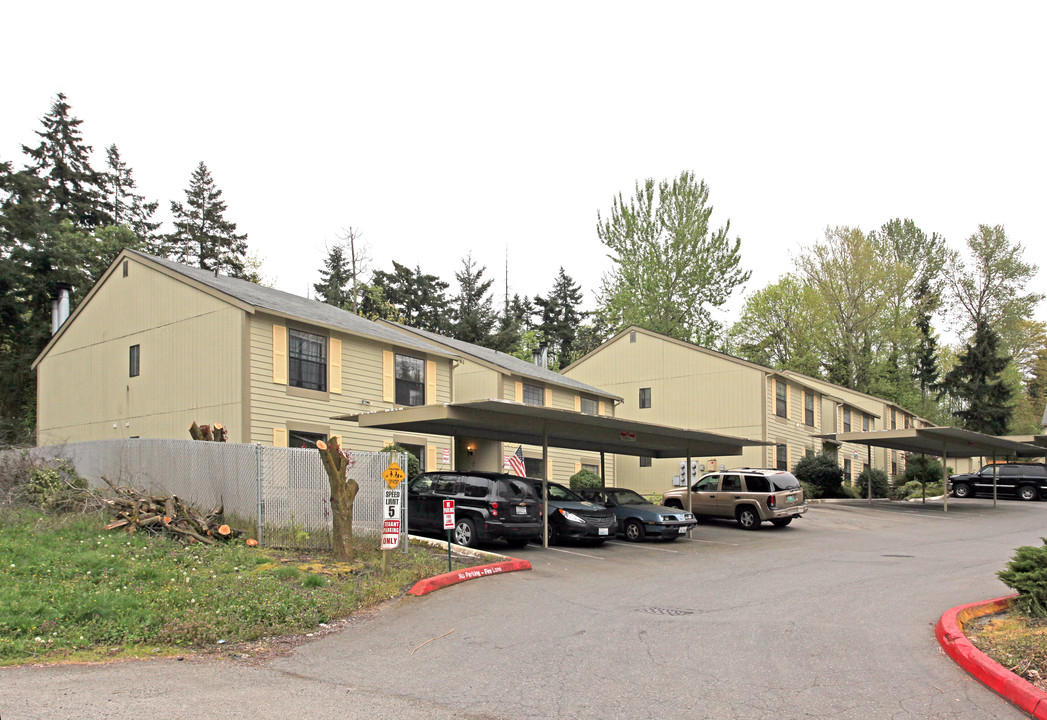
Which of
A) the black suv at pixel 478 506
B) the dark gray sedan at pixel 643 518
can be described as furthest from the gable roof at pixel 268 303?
the dark gray sedan at pixel 643 518

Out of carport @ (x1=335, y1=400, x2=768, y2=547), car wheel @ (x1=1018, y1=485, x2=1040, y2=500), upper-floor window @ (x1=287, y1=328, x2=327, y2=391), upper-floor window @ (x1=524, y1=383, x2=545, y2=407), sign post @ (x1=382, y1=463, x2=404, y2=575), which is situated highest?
upper-floor window @ (x1=287, y1=328, x2=327, y2=391)

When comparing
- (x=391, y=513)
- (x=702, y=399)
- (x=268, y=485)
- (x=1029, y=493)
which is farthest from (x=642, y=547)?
(x=1029, y=493)

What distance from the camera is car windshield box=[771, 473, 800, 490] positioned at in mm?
24891

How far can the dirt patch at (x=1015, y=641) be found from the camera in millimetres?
7398

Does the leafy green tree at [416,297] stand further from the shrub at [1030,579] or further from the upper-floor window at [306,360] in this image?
the shrub at [1030,579]

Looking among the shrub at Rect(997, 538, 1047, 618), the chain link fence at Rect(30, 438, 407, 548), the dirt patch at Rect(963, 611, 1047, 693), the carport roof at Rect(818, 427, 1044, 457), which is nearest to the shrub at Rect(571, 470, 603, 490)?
the carport roof at Rect(818, 427, 1044, 457)

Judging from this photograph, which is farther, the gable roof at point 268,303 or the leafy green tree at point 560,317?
the leafy green tree at point 560,317

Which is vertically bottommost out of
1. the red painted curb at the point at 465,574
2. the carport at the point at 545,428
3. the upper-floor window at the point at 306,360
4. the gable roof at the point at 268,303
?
the red painted curb at the point at 465,574

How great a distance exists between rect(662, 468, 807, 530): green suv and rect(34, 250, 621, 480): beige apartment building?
24.3 ft

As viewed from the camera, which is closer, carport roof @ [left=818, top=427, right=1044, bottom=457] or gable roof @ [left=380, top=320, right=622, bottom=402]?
carport roof @ [left=818, top=427, right=1044, bottom=457]

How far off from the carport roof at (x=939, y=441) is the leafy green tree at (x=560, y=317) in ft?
121

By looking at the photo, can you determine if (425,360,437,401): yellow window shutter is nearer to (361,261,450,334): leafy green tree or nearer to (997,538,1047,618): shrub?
(997,538,1047,618): shrub

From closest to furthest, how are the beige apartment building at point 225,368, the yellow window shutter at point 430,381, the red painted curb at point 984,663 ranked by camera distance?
the red painted curb at point 984,663 < the beige apartment building at point 225,368 < the yellow window shutter at point 430,381

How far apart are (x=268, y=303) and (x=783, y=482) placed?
607 inches
